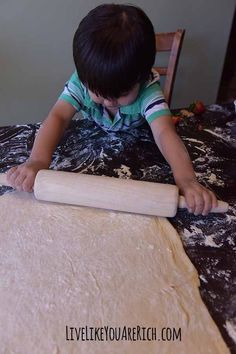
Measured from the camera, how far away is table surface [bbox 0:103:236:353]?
0.63 meters

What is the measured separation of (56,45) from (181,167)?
1044mm

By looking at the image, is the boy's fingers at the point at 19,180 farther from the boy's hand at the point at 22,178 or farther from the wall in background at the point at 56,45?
the wall in background at the point at 56,45

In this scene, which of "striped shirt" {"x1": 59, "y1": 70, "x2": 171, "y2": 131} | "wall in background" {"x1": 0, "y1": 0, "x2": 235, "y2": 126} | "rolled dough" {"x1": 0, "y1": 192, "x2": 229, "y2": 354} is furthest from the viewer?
"wall in background" {"x1": 0, "y1": 0, "x2": 235, "y2": 126}

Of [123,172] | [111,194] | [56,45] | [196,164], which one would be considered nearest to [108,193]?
[111,194]

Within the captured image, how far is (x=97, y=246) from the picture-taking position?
2.23 feet

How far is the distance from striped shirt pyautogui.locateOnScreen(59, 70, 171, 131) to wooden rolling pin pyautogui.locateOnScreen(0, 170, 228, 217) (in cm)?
30

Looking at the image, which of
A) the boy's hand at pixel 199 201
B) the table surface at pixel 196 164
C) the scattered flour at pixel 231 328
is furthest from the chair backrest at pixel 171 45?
the scattered flour at pixel 231 328

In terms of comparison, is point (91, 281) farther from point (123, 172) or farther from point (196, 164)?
point (196, 164)

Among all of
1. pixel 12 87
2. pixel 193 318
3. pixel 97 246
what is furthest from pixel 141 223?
pixel 12 87

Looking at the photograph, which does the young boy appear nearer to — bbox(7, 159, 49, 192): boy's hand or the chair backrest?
bbox(7, 159, 49, 192): boy's hand

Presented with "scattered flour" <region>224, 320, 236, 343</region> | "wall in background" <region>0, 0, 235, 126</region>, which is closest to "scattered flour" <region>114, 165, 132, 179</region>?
"scattered flour" <region>224, 320, 236, 343</region>

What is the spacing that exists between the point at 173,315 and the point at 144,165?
0.41m

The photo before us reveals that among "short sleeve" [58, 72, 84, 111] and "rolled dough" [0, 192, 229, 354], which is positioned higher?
"short sleeve" [58, 72, 84, 111]

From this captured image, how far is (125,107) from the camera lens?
39.1 inches
